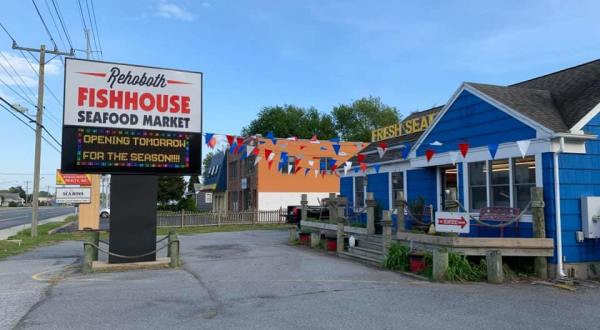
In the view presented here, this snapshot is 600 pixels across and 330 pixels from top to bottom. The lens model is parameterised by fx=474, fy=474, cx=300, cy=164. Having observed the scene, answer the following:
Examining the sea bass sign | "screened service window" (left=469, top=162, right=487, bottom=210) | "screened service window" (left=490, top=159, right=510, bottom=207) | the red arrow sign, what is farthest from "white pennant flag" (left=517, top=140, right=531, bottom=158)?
the sea bass sign

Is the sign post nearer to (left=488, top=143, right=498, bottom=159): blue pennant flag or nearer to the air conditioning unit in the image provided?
(left=488, top=143, right=498, bottom=159): blue pennant flag

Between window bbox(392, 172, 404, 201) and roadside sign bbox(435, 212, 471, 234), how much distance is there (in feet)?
19.0

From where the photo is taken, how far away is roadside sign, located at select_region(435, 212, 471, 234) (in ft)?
34.9

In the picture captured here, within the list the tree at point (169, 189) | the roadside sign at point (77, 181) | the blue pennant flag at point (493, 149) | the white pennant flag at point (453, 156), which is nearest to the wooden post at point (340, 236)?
the white pennant flag at point (453, 156)

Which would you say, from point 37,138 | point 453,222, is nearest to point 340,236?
point 453,222

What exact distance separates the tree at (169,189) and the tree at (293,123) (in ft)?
47.7

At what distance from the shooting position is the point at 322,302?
8320mm

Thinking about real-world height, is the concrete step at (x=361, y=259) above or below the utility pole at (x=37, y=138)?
below

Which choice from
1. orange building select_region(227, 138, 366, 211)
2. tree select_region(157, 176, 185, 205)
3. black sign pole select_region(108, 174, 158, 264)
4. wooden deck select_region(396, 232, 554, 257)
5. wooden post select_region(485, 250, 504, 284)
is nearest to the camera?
wooden post select_region(485, 250, 504, 284)

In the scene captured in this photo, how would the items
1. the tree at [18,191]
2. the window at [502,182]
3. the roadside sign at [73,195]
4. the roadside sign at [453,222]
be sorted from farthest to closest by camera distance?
the tree at [18,191], the roadside sign at [73,195], the window at [502,182], the roadside sign at [453,222]

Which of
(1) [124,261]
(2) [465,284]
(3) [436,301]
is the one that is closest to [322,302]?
(3) [436,301]

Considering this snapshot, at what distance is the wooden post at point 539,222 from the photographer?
10.5 meters

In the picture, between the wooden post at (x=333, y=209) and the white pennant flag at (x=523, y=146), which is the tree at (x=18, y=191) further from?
the white pennant flag at (x=523, y=146)

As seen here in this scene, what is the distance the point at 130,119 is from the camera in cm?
1284
